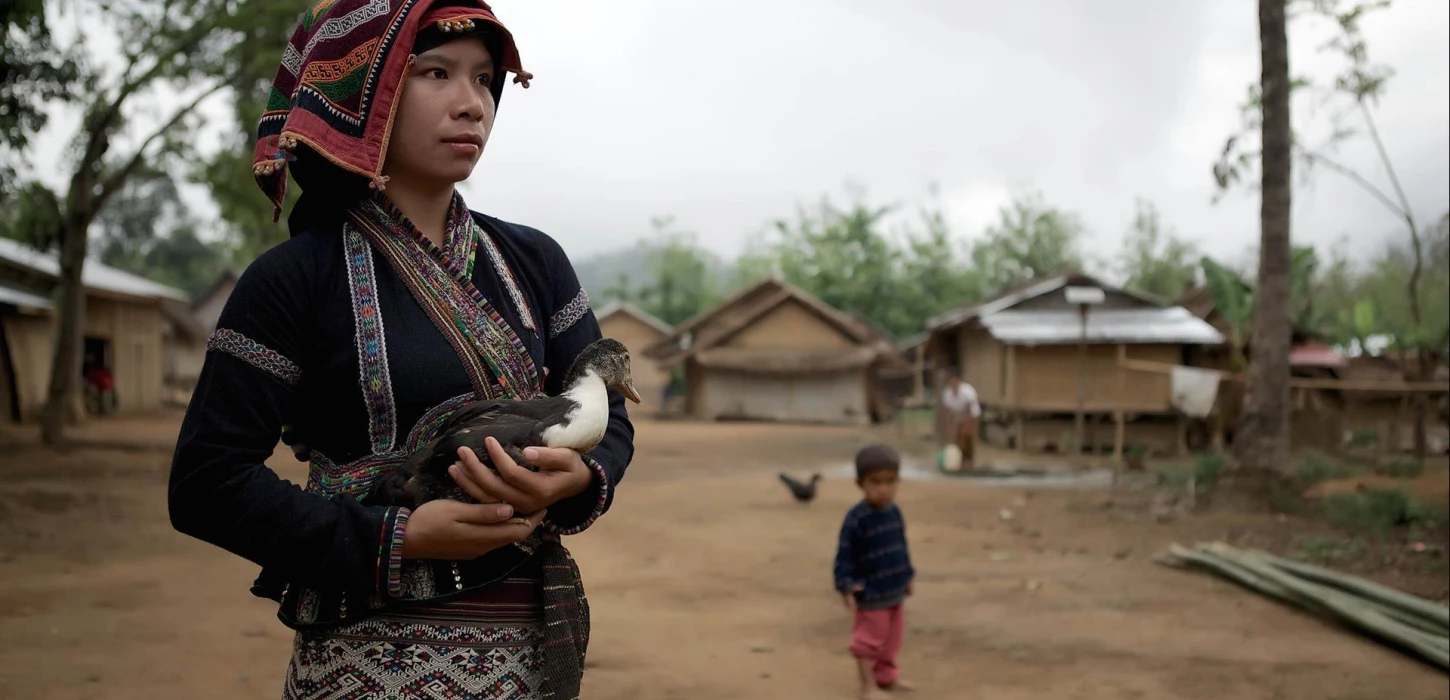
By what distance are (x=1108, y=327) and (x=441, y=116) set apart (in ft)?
59.4

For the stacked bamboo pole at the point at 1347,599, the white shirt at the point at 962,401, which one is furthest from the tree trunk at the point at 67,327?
the stacked bamboo pole at the point at 1347,599

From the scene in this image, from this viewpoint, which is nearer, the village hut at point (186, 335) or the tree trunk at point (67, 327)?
the tree trunk at point (67, 327)

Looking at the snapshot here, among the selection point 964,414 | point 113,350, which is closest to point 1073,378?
point 964,414

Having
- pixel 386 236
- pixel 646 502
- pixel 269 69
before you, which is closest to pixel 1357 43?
pixel 646 502

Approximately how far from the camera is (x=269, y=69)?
1408cm

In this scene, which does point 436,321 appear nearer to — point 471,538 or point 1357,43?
point 471,538

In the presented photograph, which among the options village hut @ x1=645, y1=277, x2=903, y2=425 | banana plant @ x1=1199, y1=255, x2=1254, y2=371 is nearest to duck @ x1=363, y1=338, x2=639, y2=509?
banana plant @ x1=1199, y1=255, x2=1254, y2=371

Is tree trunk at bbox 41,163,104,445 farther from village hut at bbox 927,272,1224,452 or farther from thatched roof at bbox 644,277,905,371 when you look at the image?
thatched roof at bbox 644,277,905,371

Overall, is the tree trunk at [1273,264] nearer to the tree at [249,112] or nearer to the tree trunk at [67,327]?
the tree at [249,112]

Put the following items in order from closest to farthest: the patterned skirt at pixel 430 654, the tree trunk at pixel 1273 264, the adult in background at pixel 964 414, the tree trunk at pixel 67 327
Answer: the patterned skirt at pixel 430 654, the tree trunk at pixel 1273 264, the tree trunk at pixel 67 327, the adult in background at pixel 964 414

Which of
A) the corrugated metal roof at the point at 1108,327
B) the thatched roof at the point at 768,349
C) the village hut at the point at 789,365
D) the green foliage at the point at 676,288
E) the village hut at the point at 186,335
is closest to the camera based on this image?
the corrugated metal roof at the point at 1108,327

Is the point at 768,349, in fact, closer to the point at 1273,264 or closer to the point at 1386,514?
the point at 1273,264

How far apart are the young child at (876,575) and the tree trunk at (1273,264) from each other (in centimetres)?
662

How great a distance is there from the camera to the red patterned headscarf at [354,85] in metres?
1.56
